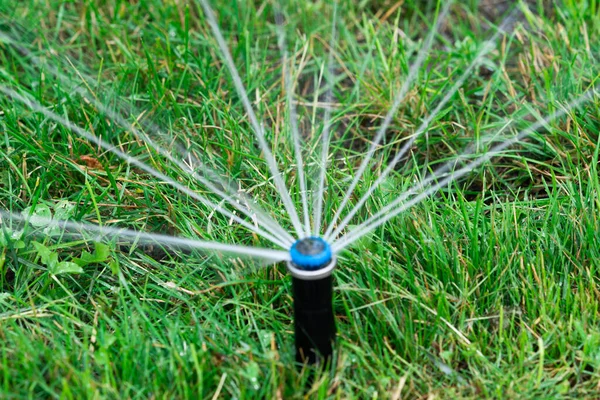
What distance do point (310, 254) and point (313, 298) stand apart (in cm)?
14

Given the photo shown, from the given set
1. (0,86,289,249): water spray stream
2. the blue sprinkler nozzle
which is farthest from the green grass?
the blue sprinkler nozzle

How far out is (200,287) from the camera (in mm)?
2426

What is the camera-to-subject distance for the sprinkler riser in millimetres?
1844

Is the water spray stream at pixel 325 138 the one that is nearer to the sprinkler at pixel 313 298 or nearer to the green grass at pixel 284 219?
the green grass at pixel 284 219

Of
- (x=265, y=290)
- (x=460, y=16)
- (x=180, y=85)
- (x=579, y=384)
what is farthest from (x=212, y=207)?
(x=460, y=16)

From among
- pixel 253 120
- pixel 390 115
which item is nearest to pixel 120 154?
pixel 253 120

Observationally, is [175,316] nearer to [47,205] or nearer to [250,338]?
[250,338]

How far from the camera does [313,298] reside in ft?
6.21

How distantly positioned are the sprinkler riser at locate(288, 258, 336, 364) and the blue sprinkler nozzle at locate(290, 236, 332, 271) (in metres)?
0.01

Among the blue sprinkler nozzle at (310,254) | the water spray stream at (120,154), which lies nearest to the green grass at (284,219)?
the water spray stream at (120,154)

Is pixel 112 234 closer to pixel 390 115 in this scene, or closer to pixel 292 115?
pixel 292 115

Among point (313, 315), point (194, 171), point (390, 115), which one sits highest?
point (390, 115)

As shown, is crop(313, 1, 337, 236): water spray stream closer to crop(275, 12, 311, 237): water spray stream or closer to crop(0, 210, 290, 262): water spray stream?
crop(275, 12, 311, 237): water spray stream

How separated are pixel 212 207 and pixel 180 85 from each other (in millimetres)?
702
